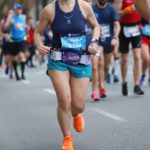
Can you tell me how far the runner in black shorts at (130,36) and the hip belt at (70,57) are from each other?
4813 millimetres

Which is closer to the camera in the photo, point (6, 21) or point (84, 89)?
point (84, 89)

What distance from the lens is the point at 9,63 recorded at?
19.1 m

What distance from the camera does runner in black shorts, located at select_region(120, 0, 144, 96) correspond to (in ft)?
39.3

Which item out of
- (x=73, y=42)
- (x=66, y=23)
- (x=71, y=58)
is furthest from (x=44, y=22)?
(x=71, y=58)

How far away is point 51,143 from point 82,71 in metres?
0.98

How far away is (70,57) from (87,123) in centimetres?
217

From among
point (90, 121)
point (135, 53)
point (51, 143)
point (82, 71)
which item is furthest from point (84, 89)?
point (135, 53)

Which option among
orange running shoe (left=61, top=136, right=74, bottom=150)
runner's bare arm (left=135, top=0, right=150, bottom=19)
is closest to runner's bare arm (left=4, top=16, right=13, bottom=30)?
orange running shoe (left=61, top=136, right=74, bottom=150)

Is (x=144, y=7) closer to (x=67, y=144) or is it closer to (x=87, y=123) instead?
(x=67, y=144)

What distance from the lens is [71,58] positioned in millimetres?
7188

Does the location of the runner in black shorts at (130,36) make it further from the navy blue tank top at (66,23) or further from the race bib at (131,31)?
the navy blue tank top at (66,23)

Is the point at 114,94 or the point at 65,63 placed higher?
the point at 65,63

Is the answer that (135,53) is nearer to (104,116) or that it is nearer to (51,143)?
(104,116)

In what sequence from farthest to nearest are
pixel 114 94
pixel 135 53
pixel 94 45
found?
1. pixel 114 94
2. pixel 135 53
3. pixel 94 45
